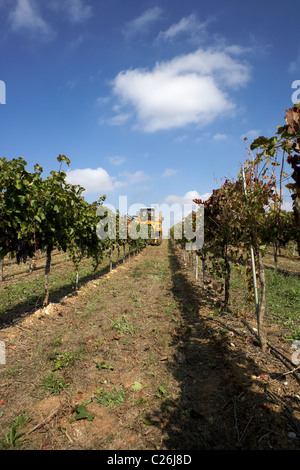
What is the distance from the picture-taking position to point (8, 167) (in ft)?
18.2

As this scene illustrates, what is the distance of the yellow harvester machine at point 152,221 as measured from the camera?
31469mm

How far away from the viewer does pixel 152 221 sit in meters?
33.7

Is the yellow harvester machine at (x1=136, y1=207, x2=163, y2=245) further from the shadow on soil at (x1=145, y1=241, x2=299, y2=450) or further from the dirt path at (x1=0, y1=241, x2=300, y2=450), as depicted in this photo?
the shadow on soil at (x1=145, y1=241, x2=299, y2=450)

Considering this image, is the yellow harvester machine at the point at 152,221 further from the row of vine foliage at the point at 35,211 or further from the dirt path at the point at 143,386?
the dirt path at the point at 143,386

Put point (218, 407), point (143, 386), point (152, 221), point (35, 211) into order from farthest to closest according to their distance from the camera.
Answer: point (152, 221), point (35, 211), point (143, 386), point (218, 407)

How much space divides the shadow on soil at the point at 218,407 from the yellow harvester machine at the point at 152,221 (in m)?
25.2

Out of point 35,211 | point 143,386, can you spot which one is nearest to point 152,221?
point 35,211

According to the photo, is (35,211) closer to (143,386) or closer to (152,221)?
(143,386)

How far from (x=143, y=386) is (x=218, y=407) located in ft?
3.85
